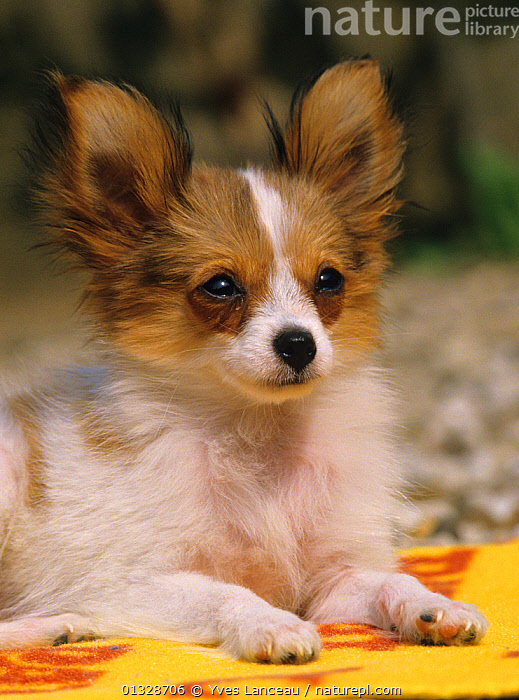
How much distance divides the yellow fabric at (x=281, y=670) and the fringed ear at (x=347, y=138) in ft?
6.42

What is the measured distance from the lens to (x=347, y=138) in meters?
3.84

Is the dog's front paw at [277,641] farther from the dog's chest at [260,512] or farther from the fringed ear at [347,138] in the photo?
the fringed ear at [347,138]

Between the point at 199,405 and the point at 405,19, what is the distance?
906 centimetres

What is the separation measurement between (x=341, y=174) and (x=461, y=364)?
5.12m

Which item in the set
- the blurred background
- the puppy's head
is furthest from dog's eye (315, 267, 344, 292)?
the blurred background

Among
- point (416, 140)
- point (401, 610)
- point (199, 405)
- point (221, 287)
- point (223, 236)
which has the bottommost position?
point (401, 610)

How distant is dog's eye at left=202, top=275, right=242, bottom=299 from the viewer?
3.25m

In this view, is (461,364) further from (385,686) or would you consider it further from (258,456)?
(385,686)

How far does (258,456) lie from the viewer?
3520mm

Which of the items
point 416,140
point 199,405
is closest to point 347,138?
point 199,405

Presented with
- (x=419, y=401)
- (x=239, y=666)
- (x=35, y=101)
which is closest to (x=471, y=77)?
(x=419, y=401)

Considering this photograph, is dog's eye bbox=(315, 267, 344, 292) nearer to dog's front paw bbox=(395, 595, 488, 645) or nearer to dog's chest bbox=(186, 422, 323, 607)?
dog's chest bbox=(186, 422, 323, 607)

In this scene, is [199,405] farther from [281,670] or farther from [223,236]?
[281,670]

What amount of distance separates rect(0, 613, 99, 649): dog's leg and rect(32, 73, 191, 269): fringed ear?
1.44m
